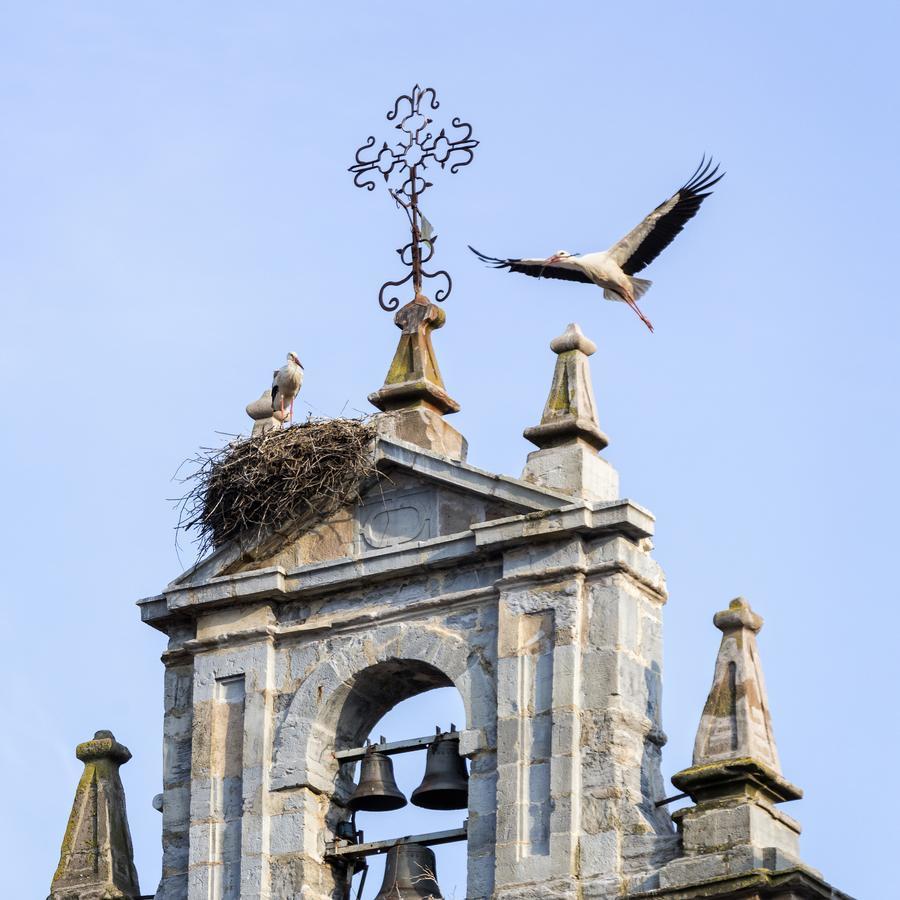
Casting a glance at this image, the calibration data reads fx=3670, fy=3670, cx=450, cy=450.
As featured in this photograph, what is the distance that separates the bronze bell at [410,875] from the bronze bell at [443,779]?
1.02 ft

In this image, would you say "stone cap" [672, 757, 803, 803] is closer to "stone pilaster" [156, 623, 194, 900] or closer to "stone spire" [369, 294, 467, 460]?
"stone spire" [369, 294, 467, 460]

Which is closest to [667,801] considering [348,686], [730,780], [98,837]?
[730,780]

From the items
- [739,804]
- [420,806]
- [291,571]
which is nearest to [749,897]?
[739,804]

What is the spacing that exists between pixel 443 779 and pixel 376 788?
15.9 inches

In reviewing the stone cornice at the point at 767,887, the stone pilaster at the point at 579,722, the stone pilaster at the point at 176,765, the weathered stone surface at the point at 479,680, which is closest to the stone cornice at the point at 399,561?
the weathered stone surface at the point at 479,680

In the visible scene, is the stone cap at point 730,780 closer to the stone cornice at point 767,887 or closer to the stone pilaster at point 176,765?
the stone cornice at point 767,887

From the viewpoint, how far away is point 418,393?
72.6 ft

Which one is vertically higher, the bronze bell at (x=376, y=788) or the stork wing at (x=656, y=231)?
Result: the stork wing at (x=656, y=231)

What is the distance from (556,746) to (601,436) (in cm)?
202

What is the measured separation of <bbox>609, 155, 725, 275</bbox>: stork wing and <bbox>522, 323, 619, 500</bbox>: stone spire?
0.82 metres

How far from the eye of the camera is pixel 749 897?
63.1ft

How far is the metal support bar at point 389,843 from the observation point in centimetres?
2083

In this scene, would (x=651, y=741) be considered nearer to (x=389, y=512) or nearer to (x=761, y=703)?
(x=761, y=703)

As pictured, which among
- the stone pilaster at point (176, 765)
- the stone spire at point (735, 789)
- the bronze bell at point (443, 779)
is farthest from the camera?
the stone pilaster at point (176, 765)
